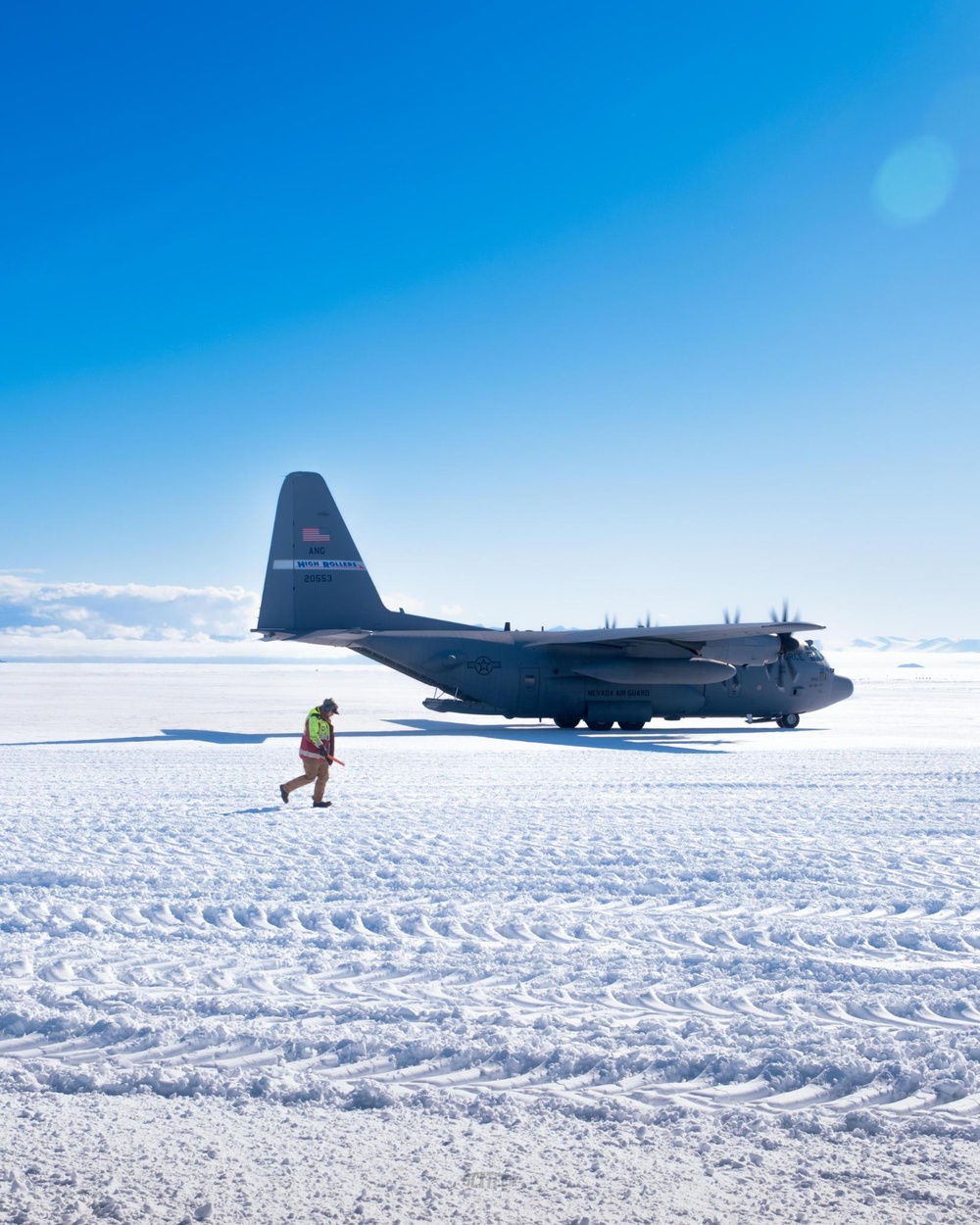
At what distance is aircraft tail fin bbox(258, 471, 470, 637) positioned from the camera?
27.7 meters

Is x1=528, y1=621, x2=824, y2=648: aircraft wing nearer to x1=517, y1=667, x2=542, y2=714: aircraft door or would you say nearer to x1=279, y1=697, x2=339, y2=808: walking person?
x1=517, y1=667, x2=542, y2=714: aircraft door

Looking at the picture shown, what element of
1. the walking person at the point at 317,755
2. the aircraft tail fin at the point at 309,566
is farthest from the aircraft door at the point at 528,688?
the walking person at the point at 317,755

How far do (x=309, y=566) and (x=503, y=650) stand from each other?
19.5 feet

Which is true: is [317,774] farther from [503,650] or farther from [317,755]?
[503,650]

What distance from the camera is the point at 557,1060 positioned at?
5086 mm

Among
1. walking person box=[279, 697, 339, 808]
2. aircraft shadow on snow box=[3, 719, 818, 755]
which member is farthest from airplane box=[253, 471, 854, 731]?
walking person box=[279, 697, 339, 808]

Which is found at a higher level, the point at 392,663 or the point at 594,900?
the point at 392,663

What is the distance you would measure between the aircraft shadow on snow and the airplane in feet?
2.43

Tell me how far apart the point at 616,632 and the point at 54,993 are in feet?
73.0

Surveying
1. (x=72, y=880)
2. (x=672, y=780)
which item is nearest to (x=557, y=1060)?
(x=72, y=880)

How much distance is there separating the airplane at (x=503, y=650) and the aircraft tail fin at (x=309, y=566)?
28 millimetres

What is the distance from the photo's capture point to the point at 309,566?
91.3 ft

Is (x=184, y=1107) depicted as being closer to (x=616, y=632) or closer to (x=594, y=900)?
(x=594, y=900)

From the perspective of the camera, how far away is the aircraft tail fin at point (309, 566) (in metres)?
27.7
